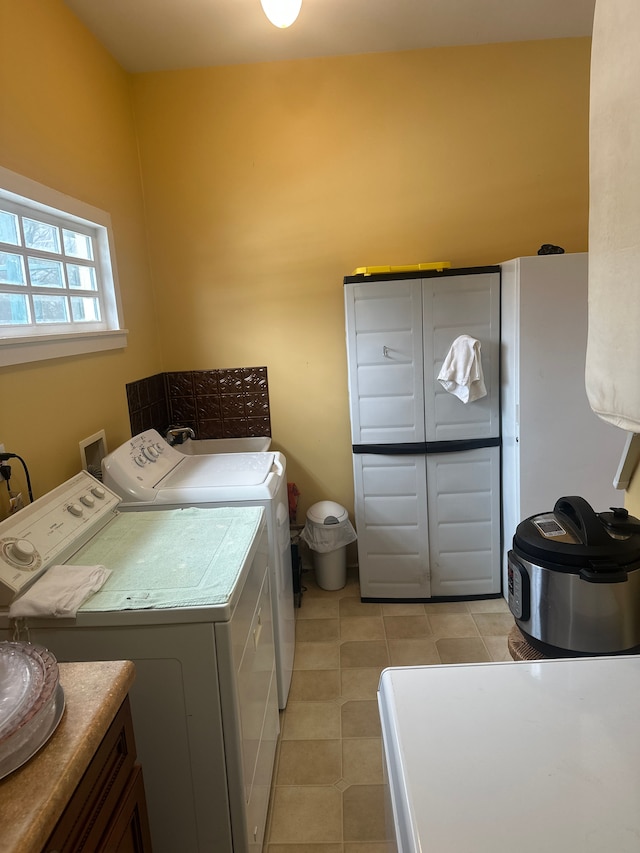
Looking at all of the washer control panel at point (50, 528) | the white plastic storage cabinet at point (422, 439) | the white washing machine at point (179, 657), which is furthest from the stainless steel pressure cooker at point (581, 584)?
the white plastic storage cabinet at point (422, 439)

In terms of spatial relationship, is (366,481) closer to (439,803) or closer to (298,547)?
Result: (298,547)

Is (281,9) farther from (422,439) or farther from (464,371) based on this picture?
(422,439)

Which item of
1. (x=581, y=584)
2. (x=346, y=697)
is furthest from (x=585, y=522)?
(x=346, y=697)

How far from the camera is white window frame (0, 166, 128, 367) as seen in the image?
1.73m

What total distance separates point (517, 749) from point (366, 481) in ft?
6.82

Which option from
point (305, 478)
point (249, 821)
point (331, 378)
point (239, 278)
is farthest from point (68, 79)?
point (249, 821)

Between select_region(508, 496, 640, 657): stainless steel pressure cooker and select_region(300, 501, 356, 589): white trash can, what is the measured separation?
1833 mm

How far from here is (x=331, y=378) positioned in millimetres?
3160

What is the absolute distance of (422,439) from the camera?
9.32ft

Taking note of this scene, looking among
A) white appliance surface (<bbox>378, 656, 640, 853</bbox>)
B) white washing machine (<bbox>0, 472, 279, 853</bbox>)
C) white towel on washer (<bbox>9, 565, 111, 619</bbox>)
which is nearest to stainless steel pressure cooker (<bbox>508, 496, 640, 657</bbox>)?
white appliance surface (<bbox>378, 656, 640, 853</bbox>)

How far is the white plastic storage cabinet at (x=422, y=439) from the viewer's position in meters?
2.73

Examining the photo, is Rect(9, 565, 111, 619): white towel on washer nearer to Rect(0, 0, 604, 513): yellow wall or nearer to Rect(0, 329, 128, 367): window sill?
Rect(0, 329, 128, 367): window sill

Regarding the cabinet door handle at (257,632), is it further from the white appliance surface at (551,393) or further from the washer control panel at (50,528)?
the white appliance surface at (551,393)

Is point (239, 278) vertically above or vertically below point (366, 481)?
above
